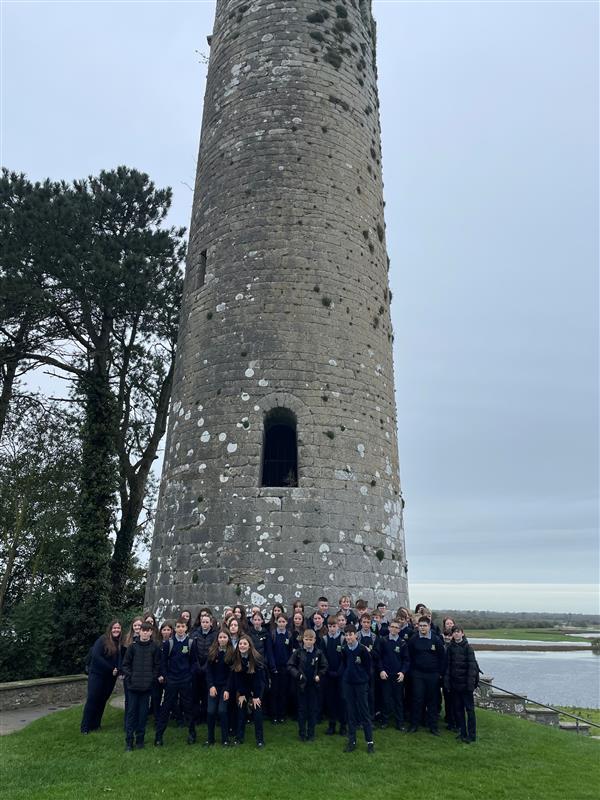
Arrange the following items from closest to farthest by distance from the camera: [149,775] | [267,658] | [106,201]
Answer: [149,775], [267,658], [106,201]

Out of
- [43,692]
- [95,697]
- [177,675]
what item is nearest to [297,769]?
[177,675]

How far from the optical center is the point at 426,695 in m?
8.87

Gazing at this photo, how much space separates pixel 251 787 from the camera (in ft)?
21.0

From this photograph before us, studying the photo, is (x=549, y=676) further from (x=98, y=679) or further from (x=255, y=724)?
(x=98, y=679)

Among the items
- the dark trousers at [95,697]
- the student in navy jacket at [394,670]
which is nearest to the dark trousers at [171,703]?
the dark trousers at [95,697]

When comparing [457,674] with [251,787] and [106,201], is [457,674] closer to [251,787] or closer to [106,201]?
[251,787]

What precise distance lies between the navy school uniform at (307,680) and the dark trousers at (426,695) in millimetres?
1476

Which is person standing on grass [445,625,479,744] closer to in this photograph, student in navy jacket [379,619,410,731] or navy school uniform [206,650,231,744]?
student in navy jacket [379,619,410,731]

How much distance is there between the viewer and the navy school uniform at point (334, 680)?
27.2ft

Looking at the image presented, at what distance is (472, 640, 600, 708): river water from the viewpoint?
30.3 metres

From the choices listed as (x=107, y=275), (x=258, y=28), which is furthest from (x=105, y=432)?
(x=258, y=28)

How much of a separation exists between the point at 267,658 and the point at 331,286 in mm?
7048

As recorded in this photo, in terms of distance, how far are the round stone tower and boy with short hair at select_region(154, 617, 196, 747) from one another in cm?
192

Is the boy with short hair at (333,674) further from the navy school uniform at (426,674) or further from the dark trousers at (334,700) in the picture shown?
the navy school uniform at (426,674)
